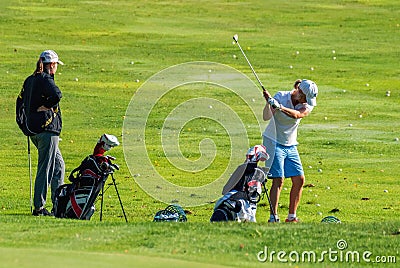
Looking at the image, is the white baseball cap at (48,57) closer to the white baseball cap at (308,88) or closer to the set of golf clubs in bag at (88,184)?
the set of golf clubs in bag at (88,184)

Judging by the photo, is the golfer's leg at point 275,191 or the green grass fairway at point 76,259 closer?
the green grass fairway at point 76,259

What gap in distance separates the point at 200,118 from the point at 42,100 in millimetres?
10661

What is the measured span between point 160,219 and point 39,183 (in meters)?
1.65

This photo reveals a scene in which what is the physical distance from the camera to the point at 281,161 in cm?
1250

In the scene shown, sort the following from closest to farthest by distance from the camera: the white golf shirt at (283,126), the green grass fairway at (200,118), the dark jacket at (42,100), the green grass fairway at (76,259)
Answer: the green grass fairway at (76,259) < the green grass fairway at (200,118) < the dark jacket at (42,100) < the white golf shirt at (283,126)

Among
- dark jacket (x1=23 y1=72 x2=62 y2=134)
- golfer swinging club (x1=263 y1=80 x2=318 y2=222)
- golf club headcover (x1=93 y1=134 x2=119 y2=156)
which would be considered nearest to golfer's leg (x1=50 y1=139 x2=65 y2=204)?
dark jacket (x1=23 y1=72 x2=62 y2=134)

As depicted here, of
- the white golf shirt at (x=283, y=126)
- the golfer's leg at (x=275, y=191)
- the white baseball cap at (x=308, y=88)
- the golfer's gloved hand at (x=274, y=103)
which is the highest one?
the white baseball cap at (x=308, y=88)

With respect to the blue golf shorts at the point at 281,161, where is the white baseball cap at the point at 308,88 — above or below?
above

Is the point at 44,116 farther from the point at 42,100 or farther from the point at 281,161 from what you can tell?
the point at 281,161

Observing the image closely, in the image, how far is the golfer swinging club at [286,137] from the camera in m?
12.5

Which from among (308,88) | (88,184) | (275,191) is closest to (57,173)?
(88,184)

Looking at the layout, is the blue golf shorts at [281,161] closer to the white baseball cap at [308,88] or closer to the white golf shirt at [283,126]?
the white golf shirt at [283,126]

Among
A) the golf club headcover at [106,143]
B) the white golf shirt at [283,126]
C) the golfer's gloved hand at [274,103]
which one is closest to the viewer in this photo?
the golfer's gloved hand at [274,103]

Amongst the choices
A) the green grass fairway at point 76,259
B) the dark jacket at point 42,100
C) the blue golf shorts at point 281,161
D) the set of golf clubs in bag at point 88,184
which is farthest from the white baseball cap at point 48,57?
the green grass fairway at point 76,259
